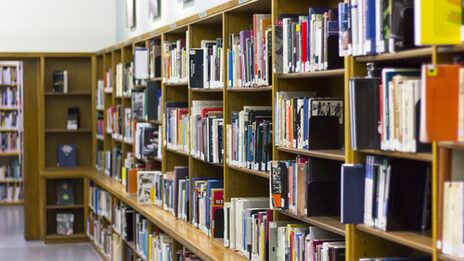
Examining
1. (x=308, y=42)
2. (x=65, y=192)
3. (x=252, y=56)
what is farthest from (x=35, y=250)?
(x=308, y=42)

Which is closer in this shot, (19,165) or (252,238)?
(252,238)

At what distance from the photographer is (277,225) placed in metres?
3.88

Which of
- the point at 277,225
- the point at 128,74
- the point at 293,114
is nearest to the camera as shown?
the point at 293,114

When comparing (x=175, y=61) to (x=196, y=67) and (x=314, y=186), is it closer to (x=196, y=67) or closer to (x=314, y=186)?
(x=196, y=67)

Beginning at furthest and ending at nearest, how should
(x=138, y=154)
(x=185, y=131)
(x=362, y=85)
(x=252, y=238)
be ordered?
(x=138, y=154)
(x=185, y=131)
(x=252, y=238)
(x=362, y=85)

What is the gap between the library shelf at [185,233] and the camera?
4.43 meters

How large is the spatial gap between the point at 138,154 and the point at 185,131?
5.60ft

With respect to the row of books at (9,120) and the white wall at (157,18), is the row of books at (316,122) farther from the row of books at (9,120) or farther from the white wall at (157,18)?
the row of books at (9,120)

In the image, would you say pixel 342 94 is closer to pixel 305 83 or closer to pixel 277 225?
pixel 305 83

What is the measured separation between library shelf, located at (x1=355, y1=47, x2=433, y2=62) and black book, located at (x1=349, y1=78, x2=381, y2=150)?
0.30 ft

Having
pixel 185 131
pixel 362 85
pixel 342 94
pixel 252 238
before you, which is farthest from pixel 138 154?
pixel 362 85

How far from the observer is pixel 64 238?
9719 mm

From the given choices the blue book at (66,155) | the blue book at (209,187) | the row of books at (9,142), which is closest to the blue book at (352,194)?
the blue book at (209,187)

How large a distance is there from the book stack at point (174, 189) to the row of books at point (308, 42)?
2154 mm
